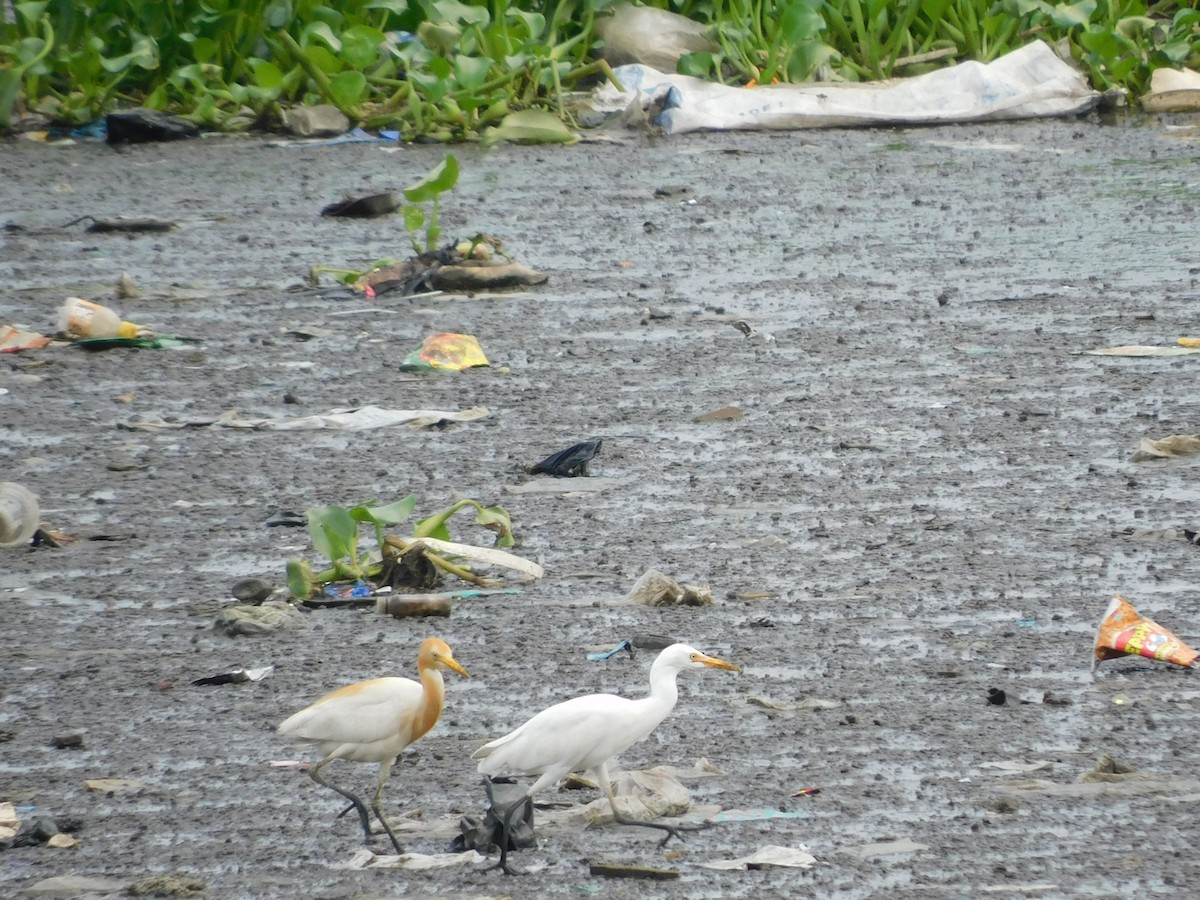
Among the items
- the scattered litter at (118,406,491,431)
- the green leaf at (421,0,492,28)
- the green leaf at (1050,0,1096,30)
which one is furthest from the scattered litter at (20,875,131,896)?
the green leaf at (1050,0,1096,30)

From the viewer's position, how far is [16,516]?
529cm

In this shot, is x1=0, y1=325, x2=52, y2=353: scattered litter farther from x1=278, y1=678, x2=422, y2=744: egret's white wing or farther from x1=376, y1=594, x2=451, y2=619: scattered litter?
x1=278, y1=678, x2=422, y2=744: egret's white wing

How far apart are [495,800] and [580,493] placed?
2490mm

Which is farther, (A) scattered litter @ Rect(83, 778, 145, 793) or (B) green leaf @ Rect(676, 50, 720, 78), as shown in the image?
(B) green leaf @ Rect(676, 50, 720, 78)

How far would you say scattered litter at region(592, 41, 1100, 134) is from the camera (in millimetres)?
14484

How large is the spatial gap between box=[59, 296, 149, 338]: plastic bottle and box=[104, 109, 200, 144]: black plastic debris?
6755mm

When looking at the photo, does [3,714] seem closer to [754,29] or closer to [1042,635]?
[1042,635]

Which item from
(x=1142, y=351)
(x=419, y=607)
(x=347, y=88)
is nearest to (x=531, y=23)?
(x=347, y=88)

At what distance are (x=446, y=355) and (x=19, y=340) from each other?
1.94 meters

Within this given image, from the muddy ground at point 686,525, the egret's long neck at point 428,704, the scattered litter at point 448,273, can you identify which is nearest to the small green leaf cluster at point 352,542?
the muddy ground at point 686,525

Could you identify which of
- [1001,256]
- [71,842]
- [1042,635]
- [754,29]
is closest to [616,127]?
[754,29]

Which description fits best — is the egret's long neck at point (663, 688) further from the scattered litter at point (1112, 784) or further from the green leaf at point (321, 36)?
the green leaf at point (321, 36)

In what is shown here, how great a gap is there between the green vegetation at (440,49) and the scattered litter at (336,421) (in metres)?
7.57

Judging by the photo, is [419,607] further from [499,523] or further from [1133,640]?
[1133,640]
